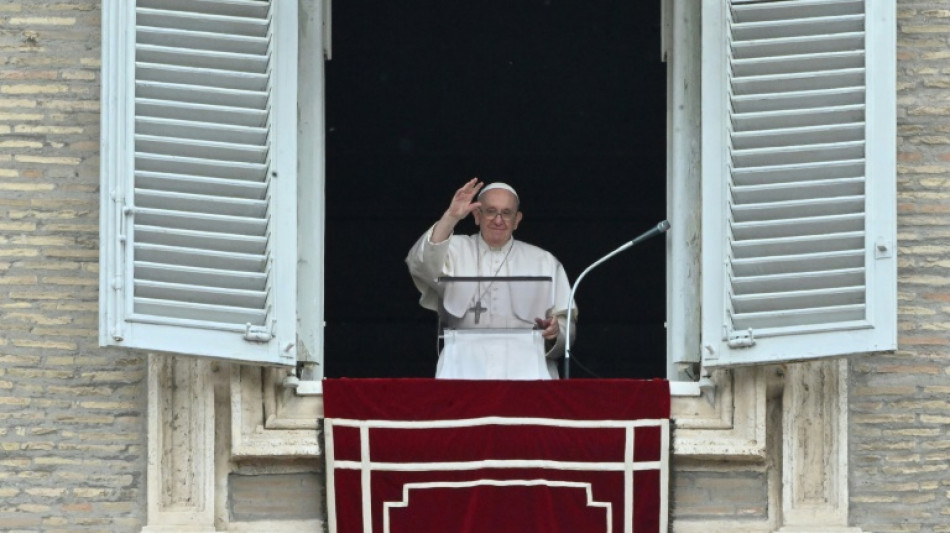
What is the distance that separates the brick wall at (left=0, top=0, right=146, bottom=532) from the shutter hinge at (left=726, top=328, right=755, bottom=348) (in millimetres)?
2167

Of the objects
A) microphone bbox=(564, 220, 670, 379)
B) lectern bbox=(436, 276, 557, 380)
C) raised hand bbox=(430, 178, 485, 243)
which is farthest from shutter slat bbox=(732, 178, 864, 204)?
raised hand bbox=(430, 178, 485, 243)

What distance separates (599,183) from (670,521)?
15.7ft

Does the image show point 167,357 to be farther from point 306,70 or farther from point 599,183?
point 599,183

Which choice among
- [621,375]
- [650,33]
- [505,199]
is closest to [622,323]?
[621,375]

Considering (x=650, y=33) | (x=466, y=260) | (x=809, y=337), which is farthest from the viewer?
(x=650, y=33)

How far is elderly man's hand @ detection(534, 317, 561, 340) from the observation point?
39.4 ft

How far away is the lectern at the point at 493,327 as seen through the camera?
1186 cm

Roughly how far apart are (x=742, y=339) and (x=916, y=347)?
2.48ft

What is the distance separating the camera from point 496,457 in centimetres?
1127

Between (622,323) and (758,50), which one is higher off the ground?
(758,50)

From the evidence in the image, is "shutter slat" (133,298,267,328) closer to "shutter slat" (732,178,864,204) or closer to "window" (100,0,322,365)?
"window" (100,0,322,365)

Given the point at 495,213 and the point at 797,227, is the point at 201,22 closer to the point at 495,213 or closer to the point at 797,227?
the point at 495,213

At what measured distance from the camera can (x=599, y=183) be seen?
52.2ft

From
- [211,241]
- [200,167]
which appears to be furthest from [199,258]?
[200,167]
